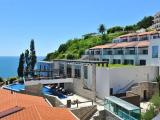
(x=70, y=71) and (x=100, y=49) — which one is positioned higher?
(x=100, y=49)

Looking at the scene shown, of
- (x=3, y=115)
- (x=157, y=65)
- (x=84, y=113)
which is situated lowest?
(x=84, y=113)

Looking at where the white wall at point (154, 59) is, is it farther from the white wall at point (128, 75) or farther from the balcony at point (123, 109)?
the balcony at point (123, 109)

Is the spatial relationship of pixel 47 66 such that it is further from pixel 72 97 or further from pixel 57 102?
pixel 57 102

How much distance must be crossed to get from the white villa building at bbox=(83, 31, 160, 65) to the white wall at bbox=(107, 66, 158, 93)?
194 cm

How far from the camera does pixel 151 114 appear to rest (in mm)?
26281

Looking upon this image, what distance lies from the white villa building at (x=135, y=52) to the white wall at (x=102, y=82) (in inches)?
319

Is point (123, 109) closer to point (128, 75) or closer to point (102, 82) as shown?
point (102, 82)

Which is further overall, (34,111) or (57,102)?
(57,102)

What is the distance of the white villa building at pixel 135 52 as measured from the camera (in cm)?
4299

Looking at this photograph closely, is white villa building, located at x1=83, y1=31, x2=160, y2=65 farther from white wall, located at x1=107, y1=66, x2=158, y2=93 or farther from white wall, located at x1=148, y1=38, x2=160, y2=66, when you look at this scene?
white wall, located at x1=107, y1=66, x2=158, y2=93

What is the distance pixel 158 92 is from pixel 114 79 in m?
5.86

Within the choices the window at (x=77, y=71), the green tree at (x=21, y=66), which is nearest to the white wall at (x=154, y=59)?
the window at (x=77, y=71)

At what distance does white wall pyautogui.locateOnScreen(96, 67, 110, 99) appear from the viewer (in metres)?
38.9

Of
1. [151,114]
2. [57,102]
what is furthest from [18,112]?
[57,102]
